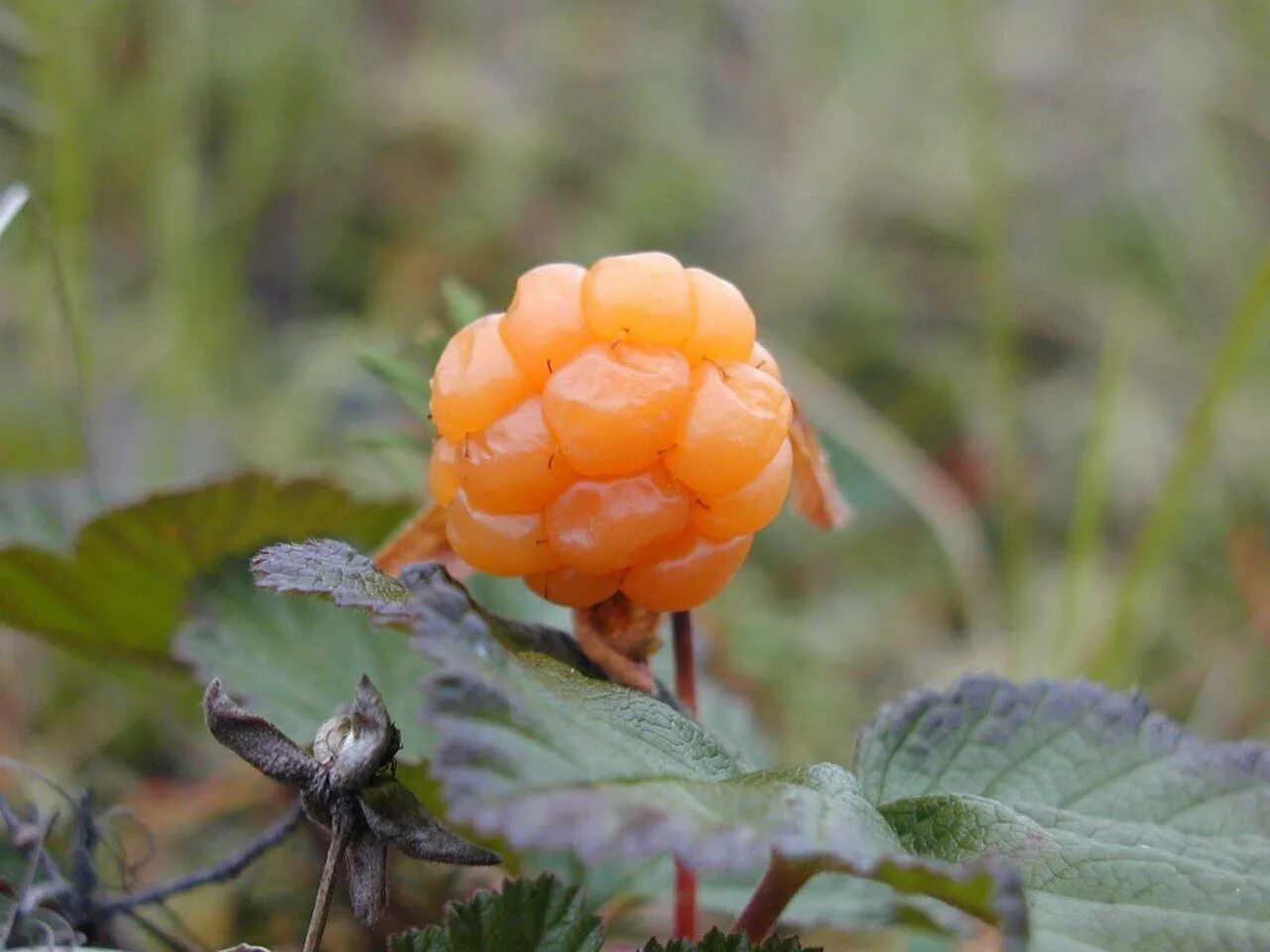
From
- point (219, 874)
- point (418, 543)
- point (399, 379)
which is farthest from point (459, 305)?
point (219, 874)

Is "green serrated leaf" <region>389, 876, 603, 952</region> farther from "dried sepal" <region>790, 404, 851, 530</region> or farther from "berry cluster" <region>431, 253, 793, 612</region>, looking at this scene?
"dried sepal" <region>790, 404, 851, 530</region>

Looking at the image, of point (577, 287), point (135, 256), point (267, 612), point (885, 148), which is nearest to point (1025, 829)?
point (577, 287)

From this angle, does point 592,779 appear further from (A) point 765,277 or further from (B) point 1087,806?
(A) point 765,277

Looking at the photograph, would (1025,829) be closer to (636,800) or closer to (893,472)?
(636,800)

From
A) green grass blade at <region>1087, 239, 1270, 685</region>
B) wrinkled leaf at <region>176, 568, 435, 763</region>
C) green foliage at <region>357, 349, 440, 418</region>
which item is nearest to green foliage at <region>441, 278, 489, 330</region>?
green foliage at <region>357, 349, 440, 418</region>

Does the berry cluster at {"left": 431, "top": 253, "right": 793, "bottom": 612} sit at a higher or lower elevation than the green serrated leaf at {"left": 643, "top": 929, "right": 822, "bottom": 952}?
higher

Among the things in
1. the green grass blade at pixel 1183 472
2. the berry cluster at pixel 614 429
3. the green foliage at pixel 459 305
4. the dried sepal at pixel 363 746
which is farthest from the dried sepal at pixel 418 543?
the green grass blade at pixel 1183 472

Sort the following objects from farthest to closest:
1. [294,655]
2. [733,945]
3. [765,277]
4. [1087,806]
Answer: [765,277] → [294,655] → [1087,806] → [733,945]
